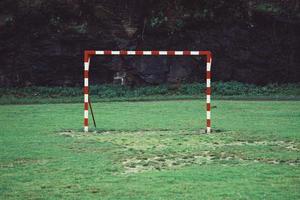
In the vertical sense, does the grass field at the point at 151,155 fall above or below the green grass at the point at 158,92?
below

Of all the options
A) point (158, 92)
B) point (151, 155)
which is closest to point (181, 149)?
point (151, 155)

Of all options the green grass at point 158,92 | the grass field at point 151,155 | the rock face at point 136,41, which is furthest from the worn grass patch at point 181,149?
the rock face at point 136,41

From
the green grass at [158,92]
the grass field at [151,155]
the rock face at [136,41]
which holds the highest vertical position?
the rock face at [136,41]

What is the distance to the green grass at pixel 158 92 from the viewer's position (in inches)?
930

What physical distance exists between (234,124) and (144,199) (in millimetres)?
8318

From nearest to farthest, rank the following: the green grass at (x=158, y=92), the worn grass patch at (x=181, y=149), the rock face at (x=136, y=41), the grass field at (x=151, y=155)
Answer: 1. the grass field at (x=151, y=155)
2. the worn grass patch at (x=181, y=149)
3. the green grass at (x=158, y=92)
4. the rock face at (x=136, y=41)

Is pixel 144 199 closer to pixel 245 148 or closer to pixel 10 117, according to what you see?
pixel 245 148

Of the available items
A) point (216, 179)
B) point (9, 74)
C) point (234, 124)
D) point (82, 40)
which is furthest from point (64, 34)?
point (216, 179)

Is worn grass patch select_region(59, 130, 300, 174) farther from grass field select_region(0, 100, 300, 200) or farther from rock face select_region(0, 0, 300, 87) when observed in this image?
→ rock face select_region(0, 0, 300, 87)

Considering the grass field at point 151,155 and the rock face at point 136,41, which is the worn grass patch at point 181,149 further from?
the rock face at point 136,41

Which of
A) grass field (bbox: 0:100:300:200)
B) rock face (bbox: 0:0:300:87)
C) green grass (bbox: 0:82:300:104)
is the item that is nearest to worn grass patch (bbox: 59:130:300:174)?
grass field (bbox: 0:100:300:200)

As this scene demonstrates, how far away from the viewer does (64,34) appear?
85.4 feet

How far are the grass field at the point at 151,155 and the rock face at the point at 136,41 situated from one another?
785 cm

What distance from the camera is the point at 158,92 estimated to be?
82.1 ft
